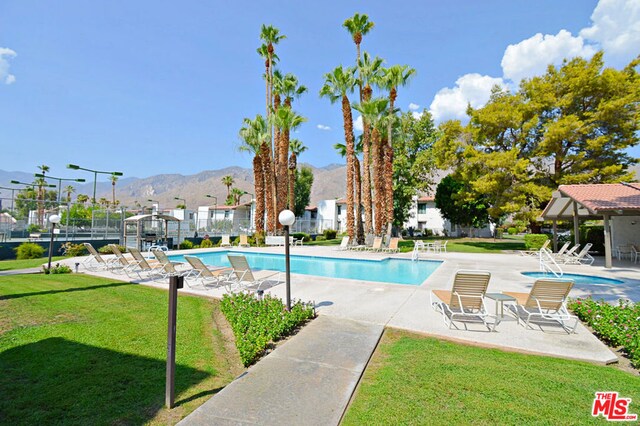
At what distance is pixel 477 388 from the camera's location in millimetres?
3266

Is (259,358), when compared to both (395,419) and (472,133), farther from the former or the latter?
(472,133)

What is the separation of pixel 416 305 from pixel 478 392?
3.60 m

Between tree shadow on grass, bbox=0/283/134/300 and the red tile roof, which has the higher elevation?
the red tile roof

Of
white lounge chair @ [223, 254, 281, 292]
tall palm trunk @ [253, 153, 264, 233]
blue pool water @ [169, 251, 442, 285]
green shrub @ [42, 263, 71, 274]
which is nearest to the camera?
white lounge chair @ [223, 254, 281, 292]

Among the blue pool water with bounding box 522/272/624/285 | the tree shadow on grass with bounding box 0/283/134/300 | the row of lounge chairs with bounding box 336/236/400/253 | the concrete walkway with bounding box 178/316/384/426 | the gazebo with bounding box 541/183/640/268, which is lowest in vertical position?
the blue pool water with bounding box 522/272/624/285

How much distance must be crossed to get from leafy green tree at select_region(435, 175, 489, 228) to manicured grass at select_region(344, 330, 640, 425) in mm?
32332

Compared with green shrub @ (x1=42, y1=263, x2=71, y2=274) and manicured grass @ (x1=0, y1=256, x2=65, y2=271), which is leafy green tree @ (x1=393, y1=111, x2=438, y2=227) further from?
manicured grass @ (x1=0, y1=256, x2=65, y2=271)

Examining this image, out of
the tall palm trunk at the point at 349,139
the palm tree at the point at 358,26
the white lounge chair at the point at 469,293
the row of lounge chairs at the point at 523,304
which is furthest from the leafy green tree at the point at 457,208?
the white lounge chair at the point at 469,293

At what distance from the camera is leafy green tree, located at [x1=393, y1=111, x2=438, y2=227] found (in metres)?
33.3

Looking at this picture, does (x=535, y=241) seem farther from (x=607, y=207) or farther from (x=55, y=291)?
(x=55, y=291)

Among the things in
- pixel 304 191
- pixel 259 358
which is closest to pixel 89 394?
pixel 259 358

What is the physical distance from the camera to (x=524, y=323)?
5.64 meters

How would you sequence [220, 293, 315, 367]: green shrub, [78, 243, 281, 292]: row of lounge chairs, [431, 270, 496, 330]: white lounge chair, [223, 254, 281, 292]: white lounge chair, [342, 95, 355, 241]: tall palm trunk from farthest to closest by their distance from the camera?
[342, 95, 355, 241]: tall palm trunk, [78, 243, 281, 292]: row of lounge chairs, [223, 254, 281, 292]: white lounge chair, [431, 270, 496, 330]: white lounge chair, [220, 293, 315, 367]: green shrub
